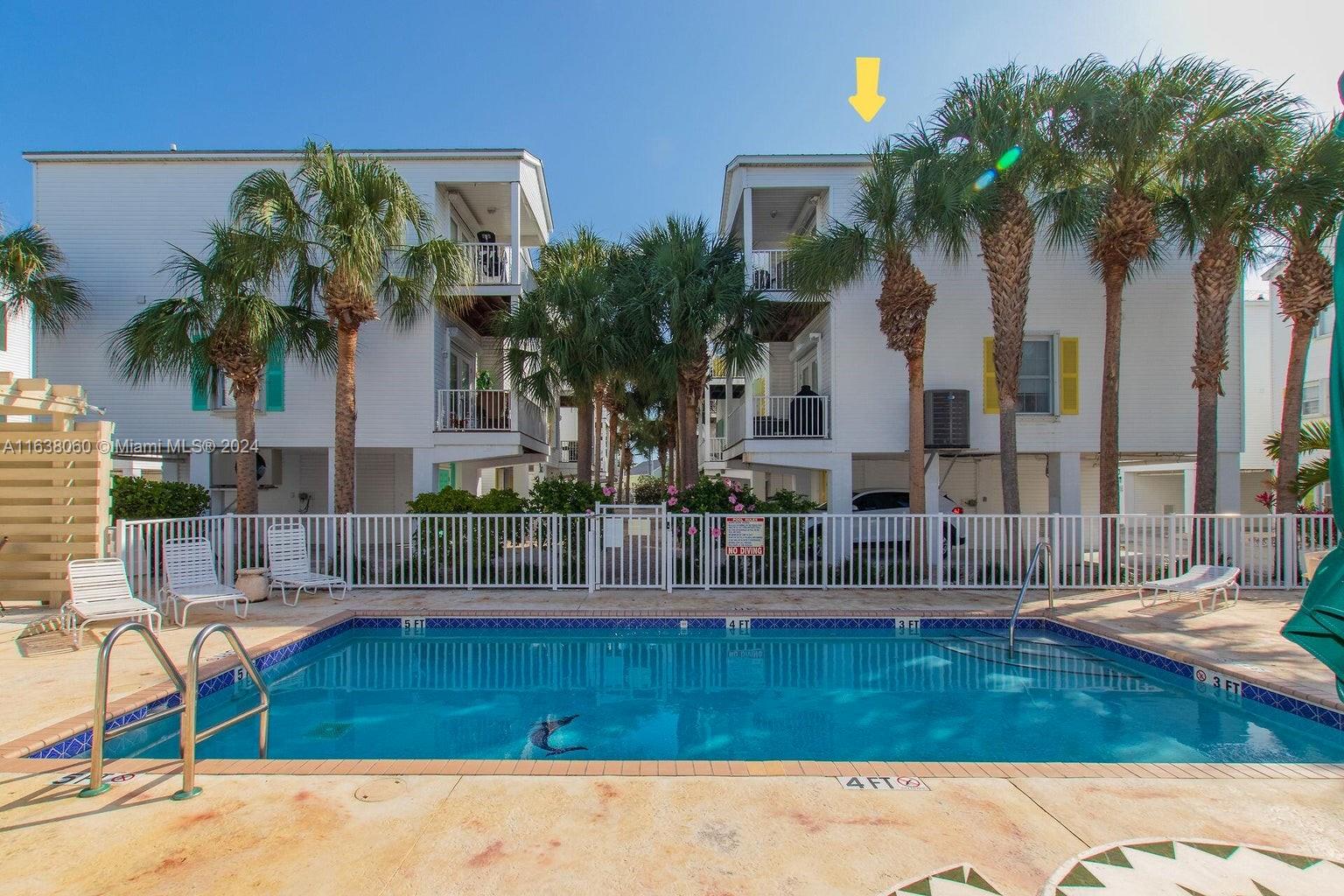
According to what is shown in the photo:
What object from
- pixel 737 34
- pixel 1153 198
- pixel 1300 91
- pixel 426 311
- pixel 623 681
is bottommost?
pixel 623 681

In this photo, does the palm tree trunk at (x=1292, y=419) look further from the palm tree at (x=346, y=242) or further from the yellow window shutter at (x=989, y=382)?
→ the palm tree at (x=346, y=242)

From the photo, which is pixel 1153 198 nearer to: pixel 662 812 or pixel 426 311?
pixel 662 812

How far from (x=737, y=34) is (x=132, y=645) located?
1153cm

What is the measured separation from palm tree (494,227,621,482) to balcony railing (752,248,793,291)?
317cm

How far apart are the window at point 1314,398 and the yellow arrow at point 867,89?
21.8 m

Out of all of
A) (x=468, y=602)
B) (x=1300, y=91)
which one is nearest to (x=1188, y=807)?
(x=468, y=602)

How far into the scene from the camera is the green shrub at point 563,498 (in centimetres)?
1135

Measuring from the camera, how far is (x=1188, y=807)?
3.60 meters

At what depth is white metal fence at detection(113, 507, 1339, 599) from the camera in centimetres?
1029

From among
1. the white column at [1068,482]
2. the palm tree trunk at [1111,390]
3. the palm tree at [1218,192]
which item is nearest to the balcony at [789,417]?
the palm tree trunk at [1111,390]

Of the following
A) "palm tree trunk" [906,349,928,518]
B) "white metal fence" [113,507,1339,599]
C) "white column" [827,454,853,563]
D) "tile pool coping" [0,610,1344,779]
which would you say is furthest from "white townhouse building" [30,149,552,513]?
"tile pool coping" [0,610,1344,779]

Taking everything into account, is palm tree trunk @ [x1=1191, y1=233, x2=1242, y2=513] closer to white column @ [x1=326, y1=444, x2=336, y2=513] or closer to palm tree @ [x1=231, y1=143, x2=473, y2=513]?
palm tree @ [x1=231, y1=143, x2=473, y2=513]

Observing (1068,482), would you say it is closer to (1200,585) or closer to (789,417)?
(1200,585)

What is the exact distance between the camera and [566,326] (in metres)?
13.7
